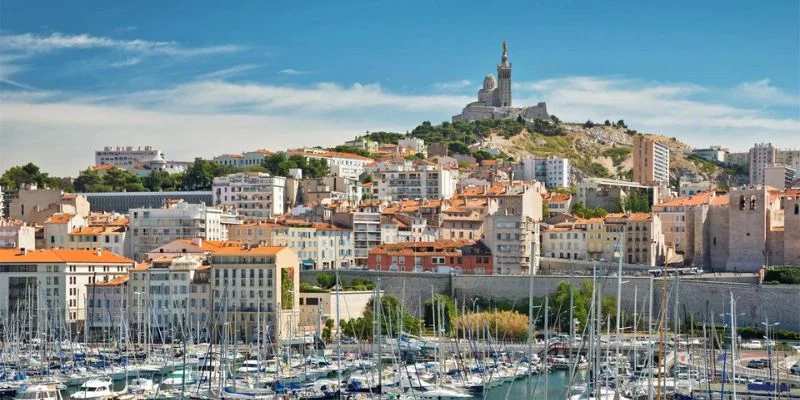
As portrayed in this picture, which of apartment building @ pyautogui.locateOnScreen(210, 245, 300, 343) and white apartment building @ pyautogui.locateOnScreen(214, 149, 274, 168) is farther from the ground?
white apartment building @ pyautogui.locateOnScreen(214, 149, 274, 168)

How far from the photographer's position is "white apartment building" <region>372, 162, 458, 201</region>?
8119 centimetres

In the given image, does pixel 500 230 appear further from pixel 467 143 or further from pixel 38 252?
pixel 467 143

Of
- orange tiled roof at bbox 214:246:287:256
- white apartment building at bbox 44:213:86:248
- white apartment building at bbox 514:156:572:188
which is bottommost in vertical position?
orange tiled roof at bbox 214:246:287:256

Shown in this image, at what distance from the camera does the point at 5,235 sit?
2382 inches

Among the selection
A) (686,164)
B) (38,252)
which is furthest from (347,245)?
(686,164)

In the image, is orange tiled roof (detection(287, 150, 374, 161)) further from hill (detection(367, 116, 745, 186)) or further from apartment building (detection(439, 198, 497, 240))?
apartment building (detection(439, 198, 497, 240))

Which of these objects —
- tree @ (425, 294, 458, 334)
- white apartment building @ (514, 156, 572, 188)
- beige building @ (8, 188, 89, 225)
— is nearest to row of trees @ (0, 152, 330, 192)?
beige building @ (8, 188, 89, 225)

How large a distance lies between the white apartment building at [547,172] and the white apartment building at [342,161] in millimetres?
10983

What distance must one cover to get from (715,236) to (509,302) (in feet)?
37.4

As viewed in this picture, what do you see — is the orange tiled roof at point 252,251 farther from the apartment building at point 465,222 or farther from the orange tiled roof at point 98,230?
the apartment building at point 465,222

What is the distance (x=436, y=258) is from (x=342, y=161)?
33.2 meters

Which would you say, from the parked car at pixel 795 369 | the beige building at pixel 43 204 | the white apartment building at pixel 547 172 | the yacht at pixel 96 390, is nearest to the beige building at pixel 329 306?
the yacht at pixel 96 390

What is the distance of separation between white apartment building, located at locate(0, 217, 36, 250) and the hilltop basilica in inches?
2764

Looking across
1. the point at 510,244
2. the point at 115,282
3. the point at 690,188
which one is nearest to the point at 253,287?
the point at 115,282
